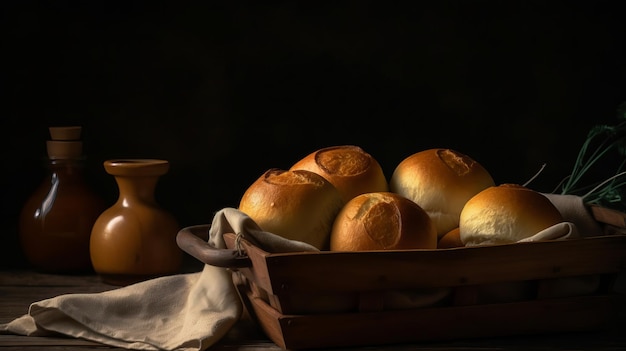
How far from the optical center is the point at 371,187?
1.51 metres

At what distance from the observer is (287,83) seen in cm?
228

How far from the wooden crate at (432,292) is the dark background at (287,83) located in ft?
3.03

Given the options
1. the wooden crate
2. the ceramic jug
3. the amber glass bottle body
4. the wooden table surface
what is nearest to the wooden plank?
the wooden crate

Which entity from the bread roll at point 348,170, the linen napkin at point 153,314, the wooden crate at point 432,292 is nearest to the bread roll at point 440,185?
the bread roll at point 348,170

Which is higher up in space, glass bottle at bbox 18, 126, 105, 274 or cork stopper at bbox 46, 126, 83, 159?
cork stopper at bbox 46, 126, 83, 159

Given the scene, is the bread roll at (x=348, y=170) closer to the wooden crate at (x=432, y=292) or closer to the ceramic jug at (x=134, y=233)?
the wooden crate at (x=432, y=292)

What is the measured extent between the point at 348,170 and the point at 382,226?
21cm

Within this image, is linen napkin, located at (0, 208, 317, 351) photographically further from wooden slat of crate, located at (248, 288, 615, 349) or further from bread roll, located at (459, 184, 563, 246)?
bread roll, located at (459, 184, 563, 246)

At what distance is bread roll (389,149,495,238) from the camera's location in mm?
1486

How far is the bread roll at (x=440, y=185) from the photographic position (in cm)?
149

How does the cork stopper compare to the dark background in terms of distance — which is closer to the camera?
the cork stopper

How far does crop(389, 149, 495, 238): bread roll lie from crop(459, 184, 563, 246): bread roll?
0.29ft

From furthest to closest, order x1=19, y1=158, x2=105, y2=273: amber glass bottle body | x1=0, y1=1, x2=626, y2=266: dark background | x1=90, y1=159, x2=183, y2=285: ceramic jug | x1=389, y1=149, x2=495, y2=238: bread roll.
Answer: x1=0, y1=1, x2=626, y2=266: dark background
x1=19, y1=158, x2=105, y2=273: amber glass bottle body
x1=90, y1=159, x2=183, y2=285: ceramic jug
x1=389, y1=149, x2=495, y2=238: bread roll

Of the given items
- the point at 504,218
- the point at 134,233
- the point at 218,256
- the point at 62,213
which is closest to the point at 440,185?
the point at 504,218
